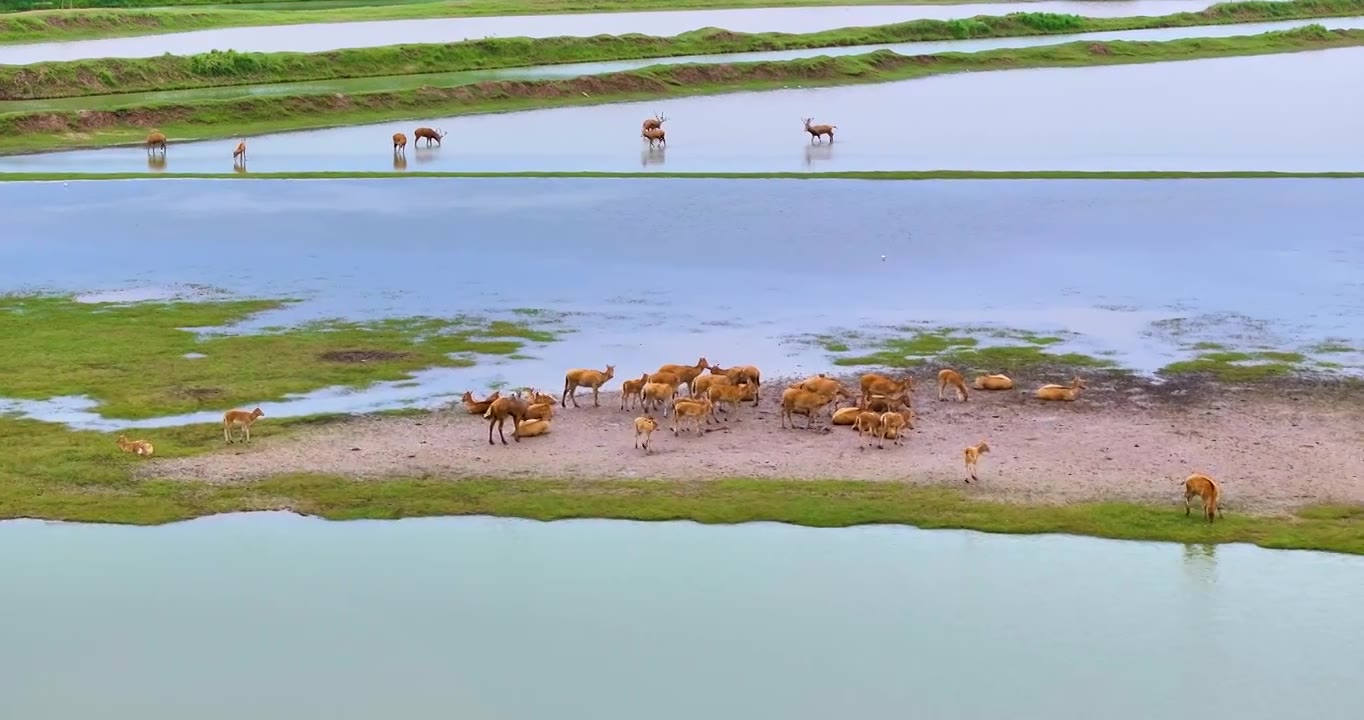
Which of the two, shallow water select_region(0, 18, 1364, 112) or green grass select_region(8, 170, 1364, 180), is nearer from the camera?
green grass select_region(8, 170, 1364, 180)

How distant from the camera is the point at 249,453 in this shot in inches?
731

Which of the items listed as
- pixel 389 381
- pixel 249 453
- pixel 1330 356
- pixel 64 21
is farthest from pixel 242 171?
pixel 64 21

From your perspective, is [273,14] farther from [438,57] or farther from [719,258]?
[719,258]

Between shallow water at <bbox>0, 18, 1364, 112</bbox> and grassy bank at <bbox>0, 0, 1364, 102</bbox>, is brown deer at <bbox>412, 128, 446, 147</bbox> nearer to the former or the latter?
shallow water at <bbox>0, 18, 1364, 112</bbox>

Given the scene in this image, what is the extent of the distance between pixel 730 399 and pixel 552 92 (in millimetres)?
34851

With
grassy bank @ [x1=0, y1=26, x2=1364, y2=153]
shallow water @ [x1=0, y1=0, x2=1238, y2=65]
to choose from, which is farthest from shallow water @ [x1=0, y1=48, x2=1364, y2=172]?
shallow water @ [x1=0, y1=0, x2=1238, y2=65]

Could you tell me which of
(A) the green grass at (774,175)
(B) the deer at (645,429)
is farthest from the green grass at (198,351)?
(A) the green grass at (774,175)

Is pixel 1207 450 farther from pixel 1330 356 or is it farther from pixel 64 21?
pixel 64 21

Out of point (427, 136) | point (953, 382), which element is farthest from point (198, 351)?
point (427, 136)

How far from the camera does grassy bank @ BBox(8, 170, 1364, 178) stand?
36094 millimetres

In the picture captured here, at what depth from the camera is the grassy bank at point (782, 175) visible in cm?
3609

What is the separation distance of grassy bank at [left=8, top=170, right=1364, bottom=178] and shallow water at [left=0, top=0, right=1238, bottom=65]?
703 inches

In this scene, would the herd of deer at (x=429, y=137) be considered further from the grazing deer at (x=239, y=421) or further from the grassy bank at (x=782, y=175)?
the grazing deer at (x=239, y=421)

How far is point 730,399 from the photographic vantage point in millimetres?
19641
